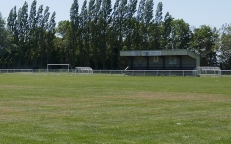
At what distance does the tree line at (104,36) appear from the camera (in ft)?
308

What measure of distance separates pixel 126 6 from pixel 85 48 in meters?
13.7

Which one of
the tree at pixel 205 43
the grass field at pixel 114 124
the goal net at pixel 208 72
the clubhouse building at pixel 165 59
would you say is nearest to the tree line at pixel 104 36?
the tree at pixel 205 43

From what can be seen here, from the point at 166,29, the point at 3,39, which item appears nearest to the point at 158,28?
the point at 166,29

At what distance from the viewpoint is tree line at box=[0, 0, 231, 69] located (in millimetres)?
93938

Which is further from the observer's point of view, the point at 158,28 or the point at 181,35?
the point at 181,35

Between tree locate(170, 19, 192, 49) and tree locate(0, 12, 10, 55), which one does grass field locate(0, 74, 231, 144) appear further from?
tree locate(170, 19, 192, 49)

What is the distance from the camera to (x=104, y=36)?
311ft

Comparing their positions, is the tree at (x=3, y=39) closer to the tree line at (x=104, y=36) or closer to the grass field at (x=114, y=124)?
the tree line at (x=104, y=36)

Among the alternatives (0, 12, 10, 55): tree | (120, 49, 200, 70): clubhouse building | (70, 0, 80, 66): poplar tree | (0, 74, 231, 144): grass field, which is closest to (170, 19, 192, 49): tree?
(70, 0, 80, 66): poplar tree

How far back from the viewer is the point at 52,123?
1271 centimetres

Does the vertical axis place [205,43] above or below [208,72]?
above

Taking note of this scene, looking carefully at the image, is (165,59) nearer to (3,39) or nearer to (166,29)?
(166,29)

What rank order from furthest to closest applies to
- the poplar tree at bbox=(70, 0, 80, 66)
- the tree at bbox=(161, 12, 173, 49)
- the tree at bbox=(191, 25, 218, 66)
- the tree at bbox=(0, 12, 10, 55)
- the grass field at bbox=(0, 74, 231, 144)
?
the tree at bbox=(0, 12, 10, 55), the poplar tree at bbox=(70, 0, 80, 66), the tree at bbox=(191, 25, 218, 66), the tree at bbox=(161, 12, 173, 49), the grass field at bbox=(0, 74, 231, 144)

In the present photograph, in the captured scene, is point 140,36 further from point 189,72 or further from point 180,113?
point 180,113
